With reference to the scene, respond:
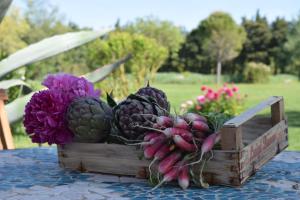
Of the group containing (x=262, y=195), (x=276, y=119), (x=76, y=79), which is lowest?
(x=262, y=195)

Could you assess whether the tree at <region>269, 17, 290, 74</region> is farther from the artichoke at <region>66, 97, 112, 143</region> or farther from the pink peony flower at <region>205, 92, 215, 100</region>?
the artichoke at <region>66, 97, 112, 143</region>

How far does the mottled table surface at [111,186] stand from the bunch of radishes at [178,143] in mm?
45

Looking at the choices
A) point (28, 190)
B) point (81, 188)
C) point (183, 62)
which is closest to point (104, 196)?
point (81, 188)

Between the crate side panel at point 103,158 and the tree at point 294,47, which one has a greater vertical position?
the tree at point 294,47

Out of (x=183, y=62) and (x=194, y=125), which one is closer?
(x=194, y=125)

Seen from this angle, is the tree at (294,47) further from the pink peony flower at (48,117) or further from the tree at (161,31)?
the pink peony flower at (48,117)

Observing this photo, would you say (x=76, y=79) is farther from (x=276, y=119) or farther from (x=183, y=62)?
→ (x=183, y=62)

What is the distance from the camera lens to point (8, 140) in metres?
2.31

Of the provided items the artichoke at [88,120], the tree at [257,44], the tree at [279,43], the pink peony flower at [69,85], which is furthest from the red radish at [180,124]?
the tree at [257,44]

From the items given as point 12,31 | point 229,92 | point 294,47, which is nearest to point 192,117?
point 229,92

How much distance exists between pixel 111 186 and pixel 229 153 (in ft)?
1.03

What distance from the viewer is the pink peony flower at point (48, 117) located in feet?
4.74

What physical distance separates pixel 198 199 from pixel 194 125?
0.20 meters

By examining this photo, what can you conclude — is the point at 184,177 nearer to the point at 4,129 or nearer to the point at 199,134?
the point at 199,134
